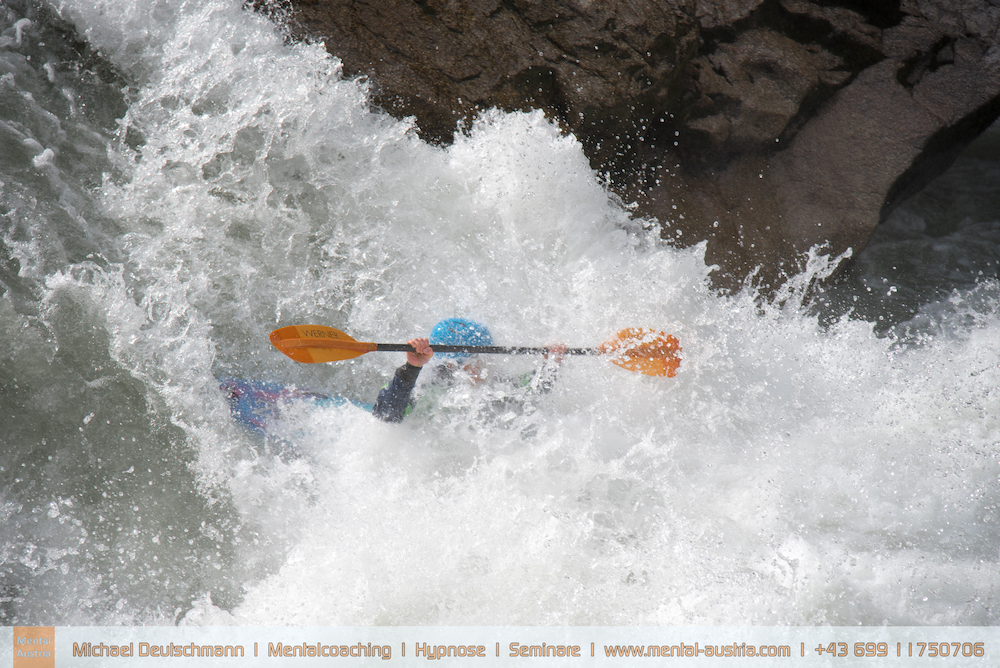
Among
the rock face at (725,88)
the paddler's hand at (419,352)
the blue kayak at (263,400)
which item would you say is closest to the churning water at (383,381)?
the blue kayak at (263,400)

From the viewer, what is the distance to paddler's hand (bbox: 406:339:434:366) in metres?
2.62

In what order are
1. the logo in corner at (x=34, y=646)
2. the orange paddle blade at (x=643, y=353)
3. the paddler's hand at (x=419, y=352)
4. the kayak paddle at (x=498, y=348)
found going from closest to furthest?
1. the logo in corner at (x=34, y=646)
2. the paddler's hand at (x=419, y=352)
3. the kayak paddle at (x=498, y=348)
4. the orange paddle blade at (x=643, y=353)

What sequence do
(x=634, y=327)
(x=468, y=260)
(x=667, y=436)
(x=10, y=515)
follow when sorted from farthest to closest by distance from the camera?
(x=468, y=260)
(x=634, y=327)
(x=667, y=436)
(x=10, y=515)

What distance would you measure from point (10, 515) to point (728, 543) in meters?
2.98

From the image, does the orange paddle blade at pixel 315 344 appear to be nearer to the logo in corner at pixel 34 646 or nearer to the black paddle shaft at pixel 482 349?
the black paddle shaft at pixel 482 349

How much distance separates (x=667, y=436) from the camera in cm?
294

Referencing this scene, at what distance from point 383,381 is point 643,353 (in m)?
1.31

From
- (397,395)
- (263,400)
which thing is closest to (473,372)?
(397,395)

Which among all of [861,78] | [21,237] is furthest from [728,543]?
[21,237]

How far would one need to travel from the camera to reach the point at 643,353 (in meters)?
2.98

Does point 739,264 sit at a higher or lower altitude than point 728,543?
higher

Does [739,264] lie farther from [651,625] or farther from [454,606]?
[454,606]

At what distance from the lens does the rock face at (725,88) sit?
11.1 ft

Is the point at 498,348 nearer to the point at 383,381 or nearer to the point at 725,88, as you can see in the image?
the point at 383,381
